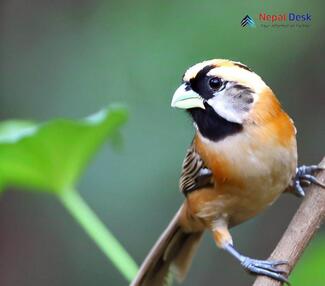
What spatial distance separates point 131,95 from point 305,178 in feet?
8.03

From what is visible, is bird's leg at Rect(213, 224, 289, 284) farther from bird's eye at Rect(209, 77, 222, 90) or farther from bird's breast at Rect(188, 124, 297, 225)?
bird's eye at Rect(209, 77, 222, 90)

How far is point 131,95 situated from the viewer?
534 cm

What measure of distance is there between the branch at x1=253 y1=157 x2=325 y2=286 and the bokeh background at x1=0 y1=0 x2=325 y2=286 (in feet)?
6.81

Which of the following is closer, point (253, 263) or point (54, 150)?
point (253, 263)

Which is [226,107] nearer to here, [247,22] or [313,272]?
[313,272]

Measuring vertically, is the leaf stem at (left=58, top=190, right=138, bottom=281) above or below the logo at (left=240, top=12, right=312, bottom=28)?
above

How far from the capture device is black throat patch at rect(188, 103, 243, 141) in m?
2.86

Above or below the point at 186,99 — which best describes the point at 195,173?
below

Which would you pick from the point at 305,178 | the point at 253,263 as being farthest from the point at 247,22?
the point at 253,263

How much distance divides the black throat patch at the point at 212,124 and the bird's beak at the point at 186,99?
1.3 inches

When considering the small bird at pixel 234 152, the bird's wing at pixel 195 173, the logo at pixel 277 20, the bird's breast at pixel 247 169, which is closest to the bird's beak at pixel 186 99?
the small bird at pixel 234 152

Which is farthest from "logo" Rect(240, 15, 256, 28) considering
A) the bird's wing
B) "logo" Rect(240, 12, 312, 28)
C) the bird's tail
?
the bird's wing

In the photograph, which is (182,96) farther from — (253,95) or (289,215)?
(289,215)

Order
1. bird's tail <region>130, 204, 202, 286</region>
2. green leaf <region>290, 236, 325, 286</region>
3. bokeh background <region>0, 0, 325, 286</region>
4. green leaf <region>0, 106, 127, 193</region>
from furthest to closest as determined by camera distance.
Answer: bokeh background <region>0, 0, 325, 286</region>
bird's tail <region>130, 204, 202, 286</region>
green leaf <region>290, 236, 325, 286</region>
green leaf <region>0, 106, 127, 193</region>
